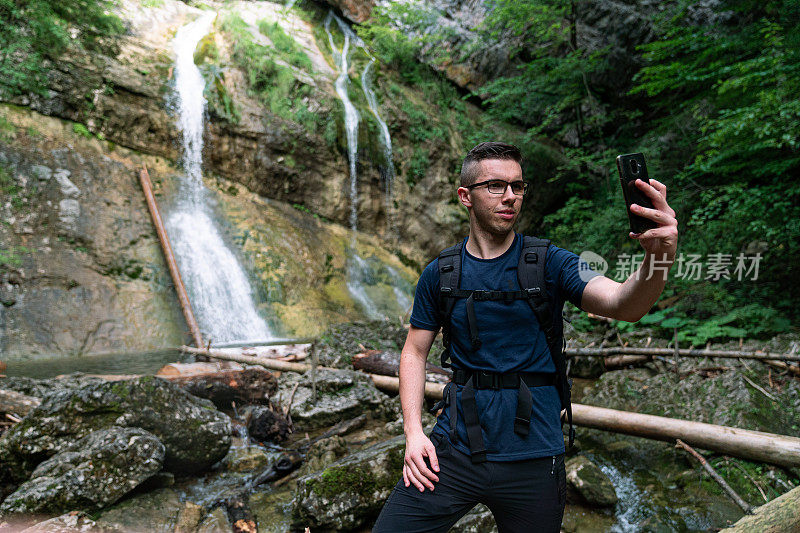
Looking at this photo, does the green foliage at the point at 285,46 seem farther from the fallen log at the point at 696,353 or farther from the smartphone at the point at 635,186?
the smartphone at the point at 635,186

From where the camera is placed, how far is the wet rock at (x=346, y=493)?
133 inches

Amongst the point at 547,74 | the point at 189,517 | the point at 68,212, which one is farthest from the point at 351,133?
the point at 189,517

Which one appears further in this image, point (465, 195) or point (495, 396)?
point (465, 195)

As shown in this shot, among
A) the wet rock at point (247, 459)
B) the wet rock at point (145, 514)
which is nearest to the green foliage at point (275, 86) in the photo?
the wet rock at point (247, 459)

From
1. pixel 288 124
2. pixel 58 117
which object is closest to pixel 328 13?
pixel 288 124

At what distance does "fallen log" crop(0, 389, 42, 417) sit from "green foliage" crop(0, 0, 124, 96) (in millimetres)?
11406

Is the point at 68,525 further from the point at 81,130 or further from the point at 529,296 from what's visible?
the point at 81,130

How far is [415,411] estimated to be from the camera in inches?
71.1

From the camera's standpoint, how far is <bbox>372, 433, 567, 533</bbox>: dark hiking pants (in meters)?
1.60

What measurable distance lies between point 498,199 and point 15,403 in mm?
5709

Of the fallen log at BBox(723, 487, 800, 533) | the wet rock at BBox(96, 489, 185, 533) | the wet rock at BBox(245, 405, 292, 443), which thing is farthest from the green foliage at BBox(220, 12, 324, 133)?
the fallen log at BBox(723, 487, 800, 533)

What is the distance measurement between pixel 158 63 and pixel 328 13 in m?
9.87

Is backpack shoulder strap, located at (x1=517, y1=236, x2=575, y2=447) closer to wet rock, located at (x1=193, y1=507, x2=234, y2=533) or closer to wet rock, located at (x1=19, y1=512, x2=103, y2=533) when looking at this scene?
wet rock, located at (x1=193, y1=507, x2=234, y2=533)

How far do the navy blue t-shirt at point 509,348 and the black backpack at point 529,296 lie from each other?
0.03m
